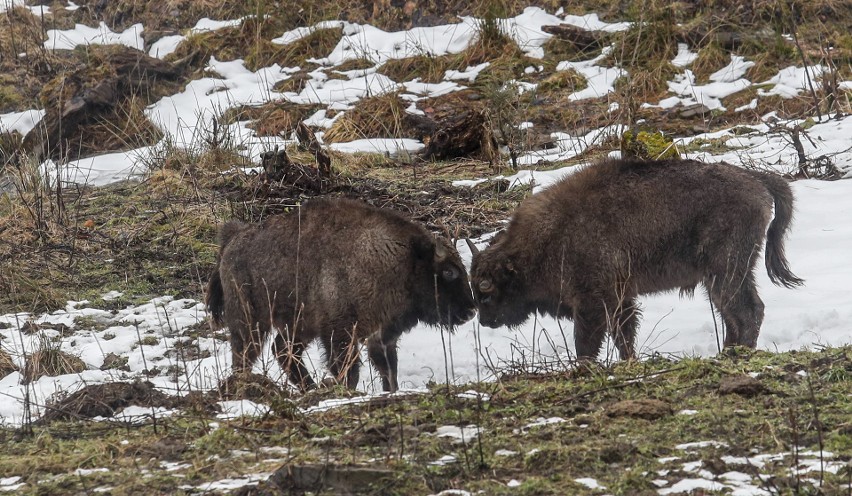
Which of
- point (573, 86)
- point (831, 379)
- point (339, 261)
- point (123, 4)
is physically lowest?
point (831, 379)

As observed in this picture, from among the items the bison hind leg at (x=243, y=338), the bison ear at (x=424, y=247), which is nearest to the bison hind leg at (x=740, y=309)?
the bison ear at (x=424, y=247)

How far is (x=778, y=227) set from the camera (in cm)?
860

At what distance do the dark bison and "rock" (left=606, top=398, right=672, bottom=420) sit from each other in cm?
289

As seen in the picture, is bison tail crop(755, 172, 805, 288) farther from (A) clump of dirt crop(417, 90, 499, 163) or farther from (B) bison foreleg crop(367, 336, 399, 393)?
(A) clump of dirt crop(417, 90, 499, 163)

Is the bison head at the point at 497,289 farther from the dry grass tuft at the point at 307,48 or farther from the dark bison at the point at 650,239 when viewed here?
the dry grass tuft at the point at 307,48

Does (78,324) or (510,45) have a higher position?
(510,45)

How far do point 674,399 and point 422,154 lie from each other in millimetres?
9249

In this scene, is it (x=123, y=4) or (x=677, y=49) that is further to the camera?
(x=123, y=4)

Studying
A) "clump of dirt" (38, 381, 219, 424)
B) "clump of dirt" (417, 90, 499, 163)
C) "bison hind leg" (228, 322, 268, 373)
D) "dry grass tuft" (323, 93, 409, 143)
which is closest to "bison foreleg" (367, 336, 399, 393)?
"bison hind leg" (228, 322, 268, 373)

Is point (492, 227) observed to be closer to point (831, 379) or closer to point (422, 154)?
point (422, 154)

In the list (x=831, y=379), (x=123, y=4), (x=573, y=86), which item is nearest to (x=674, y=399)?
(x=831, y=379)

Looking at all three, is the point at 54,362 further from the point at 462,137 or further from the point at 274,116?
the point at 274,116

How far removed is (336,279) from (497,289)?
147cm

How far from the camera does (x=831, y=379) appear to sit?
5.52m
